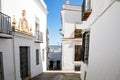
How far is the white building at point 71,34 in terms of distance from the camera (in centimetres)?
1456

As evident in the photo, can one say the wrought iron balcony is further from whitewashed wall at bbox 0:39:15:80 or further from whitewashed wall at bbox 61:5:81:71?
whitewashed wall at bbox 61:5:81:71

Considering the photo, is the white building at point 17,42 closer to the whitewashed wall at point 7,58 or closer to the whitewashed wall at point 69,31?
the whitewashed wall at point 7,58

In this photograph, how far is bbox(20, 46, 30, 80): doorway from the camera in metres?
8.46

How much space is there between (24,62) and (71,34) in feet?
23.1

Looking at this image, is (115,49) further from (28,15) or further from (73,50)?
(73,50)

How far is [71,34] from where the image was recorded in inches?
576

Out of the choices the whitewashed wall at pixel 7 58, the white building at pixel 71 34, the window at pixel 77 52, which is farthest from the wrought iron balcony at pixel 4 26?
the window at pixel 77 52

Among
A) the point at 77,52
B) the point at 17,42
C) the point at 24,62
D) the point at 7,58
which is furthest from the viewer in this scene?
the point at 77,52

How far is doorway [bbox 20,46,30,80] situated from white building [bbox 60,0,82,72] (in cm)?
583

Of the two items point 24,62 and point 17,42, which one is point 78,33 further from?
point 17,42

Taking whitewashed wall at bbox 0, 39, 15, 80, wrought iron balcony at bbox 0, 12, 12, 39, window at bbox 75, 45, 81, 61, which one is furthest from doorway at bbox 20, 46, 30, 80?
window at bbox 75, 45, 81, 61

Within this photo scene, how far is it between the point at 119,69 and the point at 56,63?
18.5m

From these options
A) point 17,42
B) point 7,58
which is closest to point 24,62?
point 17,42

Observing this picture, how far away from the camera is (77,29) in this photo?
576 inches
